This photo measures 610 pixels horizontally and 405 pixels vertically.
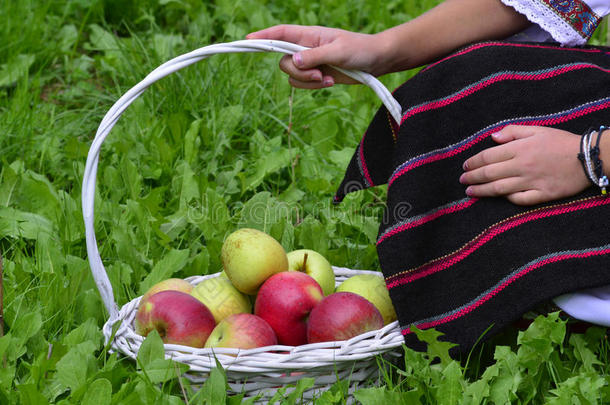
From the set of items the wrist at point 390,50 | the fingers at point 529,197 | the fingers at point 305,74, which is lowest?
the fingers at point 529,197

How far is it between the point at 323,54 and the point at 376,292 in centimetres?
48

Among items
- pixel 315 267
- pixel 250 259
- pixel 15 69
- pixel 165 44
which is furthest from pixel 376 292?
pixel 15 69

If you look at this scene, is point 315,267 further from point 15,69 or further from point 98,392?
point 15,69

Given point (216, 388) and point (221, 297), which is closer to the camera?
point (216, 388)

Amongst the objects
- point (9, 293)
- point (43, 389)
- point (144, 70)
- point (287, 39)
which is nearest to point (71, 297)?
point (9, 293)

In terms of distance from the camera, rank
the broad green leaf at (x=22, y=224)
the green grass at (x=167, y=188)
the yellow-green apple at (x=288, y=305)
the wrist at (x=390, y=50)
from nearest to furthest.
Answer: the green grass at (x=167, y=188), the yellow-green apple at (x=288, y=305), the wrist at (x=390, y=50), the broad green leaf at (x=22, y=224)

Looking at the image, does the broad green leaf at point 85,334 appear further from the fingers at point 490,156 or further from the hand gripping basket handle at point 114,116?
the fingers at point 490,156

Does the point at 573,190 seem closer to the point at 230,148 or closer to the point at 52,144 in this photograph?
the point at 230,148

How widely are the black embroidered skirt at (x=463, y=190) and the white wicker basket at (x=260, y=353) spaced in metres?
0.10

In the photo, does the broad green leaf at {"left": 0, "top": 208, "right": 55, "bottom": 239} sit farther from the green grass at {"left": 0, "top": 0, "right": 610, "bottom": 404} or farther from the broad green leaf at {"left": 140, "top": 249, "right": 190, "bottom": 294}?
the broad green leaf at {"left": 140, "top": 249, "right": 190, "bottom": 294}

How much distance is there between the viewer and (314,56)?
146cm

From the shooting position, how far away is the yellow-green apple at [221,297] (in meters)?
1.54

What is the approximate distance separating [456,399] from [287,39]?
784mm

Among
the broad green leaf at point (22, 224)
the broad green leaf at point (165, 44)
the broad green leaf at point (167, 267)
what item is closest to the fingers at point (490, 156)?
the broad green leaf at point (167, 267)
